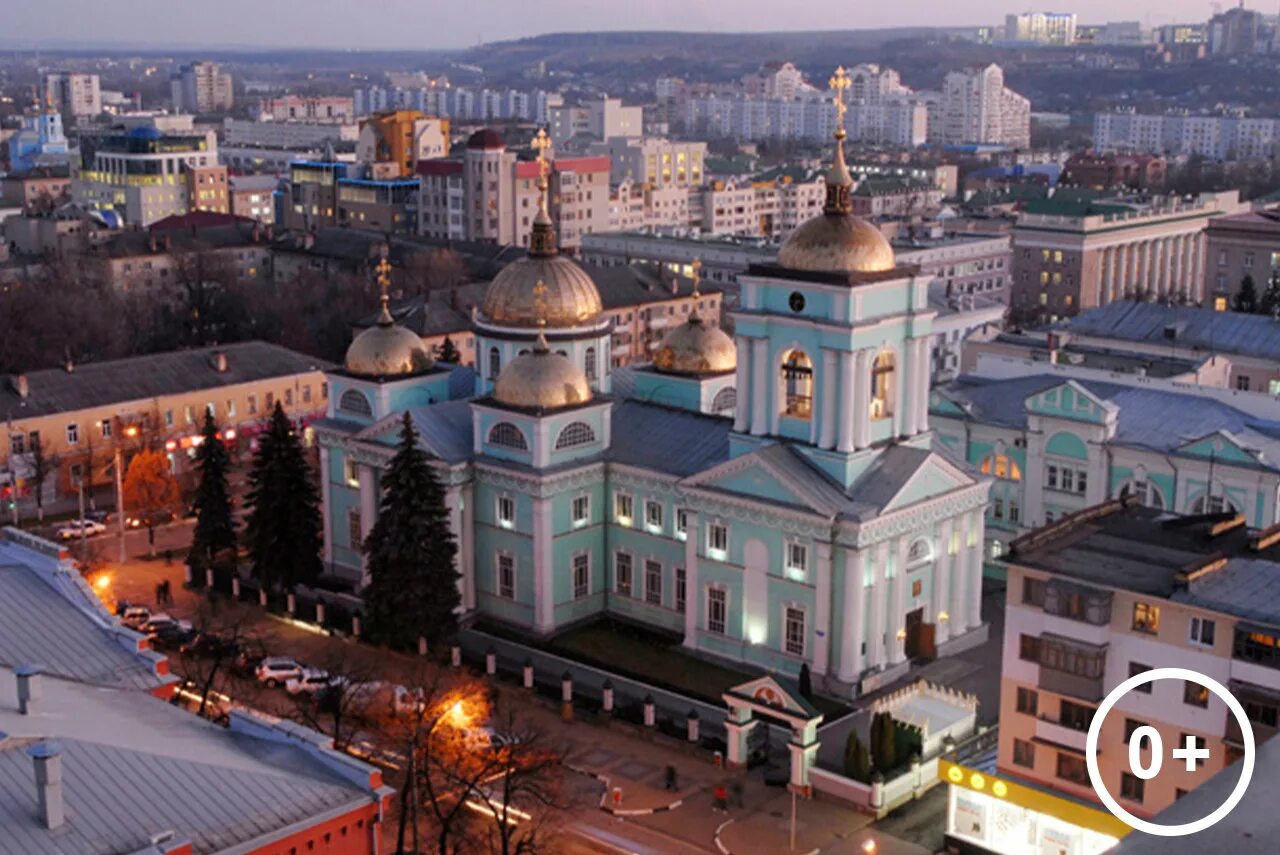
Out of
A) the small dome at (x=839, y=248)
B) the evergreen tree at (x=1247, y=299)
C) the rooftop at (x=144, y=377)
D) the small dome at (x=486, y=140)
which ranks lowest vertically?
the rooftop at (x=144, y=377)

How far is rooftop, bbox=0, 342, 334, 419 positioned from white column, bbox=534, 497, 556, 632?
18.2 meters

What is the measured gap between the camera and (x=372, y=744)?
3212 cm

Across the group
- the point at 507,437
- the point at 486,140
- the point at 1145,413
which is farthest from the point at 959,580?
the point at 486,140

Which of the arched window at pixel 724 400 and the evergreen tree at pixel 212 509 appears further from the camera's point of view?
the evergreen tree at pixel 212 509

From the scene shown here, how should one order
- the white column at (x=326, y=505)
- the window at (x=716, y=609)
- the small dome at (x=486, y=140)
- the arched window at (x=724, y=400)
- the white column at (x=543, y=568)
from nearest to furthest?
the window at (x=716, y=609), the white column at (x=543, y=568), the arched window at (x=724, y=400), the white column at (x=326, y=505), the small dome at (x=486, y=140)

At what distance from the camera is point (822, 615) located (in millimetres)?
35156

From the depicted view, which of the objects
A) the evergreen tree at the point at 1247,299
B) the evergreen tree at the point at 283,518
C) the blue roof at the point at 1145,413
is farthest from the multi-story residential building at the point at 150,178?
the blue roof at the point at 1145,413

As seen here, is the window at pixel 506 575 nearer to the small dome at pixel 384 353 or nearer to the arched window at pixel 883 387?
the small dome at pixel 384 353

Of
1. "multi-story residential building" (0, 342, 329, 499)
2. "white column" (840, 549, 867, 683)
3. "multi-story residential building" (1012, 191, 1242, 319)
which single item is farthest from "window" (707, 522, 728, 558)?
"multi-story residential building" (1012, 191, 1242, 319)

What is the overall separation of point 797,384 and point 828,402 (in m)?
1.46

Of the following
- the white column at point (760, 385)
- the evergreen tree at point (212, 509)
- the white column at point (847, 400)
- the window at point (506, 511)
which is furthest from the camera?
the evergreen tree at point (212, 509)

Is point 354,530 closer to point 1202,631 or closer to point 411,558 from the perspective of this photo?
point 411,558

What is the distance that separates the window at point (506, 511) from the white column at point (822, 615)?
29.4 ft

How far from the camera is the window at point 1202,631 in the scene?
26062mm
